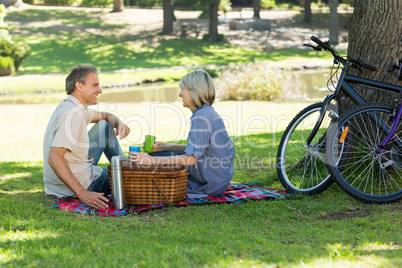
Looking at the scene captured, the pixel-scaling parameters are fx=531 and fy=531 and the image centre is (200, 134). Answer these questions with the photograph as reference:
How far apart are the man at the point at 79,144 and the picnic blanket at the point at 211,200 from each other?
8 cm

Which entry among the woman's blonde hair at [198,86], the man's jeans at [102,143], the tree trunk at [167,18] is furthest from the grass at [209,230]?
the tree trunk at [167,18]

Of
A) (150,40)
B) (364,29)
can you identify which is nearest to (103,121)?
(364,29)

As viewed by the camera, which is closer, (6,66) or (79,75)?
(79,75)

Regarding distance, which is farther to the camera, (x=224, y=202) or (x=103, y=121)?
(x=103, y=121)

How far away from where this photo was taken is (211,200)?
5031 mm

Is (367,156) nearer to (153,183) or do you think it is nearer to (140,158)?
(153,183)

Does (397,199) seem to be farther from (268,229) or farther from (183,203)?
(183,203)

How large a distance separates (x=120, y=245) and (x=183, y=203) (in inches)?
51.2

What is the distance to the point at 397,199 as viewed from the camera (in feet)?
15.2

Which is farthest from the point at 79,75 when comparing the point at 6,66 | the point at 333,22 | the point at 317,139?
the point at 333,22

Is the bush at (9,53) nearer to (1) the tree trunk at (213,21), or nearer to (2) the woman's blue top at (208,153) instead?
(1) the tree trunk at (213,21)

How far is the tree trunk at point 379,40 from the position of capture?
5191 millimetres

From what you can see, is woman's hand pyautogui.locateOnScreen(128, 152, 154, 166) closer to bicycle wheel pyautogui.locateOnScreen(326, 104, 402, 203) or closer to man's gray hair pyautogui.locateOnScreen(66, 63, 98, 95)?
man's gray hair pyautogui.locateOnScreen(66, 63, 98, 95)

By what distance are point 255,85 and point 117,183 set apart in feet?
33.8
